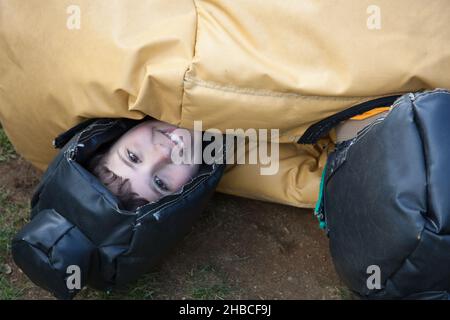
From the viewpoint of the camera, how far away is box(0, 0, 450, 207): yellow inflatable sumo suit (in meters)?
1.39

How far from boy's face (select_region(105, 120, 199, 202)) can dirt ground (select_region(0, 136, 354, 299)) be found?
0.84 feet

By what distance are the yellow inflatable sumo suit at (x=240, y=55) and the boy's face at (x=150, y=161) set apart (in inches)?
4.1

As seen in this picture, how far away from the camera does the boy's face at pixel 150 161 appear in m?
1.52

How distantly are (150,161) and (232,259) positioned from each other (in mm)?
392

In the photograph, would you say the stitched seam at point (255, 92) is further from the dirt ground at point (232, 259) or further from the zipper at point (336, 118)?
the dirt ground at point (232, 259)

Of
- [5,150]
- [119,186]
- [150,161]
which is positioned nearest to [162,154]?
[150,161]

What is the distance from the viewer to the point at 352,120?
4.94 ft

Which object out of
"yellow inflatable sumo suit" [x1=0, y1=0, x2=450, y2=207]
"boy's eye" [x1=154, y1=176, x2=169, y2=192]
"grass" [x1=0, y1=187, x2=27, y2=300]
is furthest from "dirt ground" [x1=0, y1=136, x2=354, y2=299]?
"yellow inflatable sumo suit" [x1=0, y1=0, x2=450, y2=207]

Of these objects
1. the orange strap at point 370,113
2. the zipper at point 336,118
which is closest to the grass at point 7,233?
the zipper at point 336,118

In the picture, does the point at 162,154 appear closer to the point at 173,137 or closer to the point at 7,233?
the point at 173,137

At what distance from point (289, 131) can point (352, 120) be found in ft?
0.54

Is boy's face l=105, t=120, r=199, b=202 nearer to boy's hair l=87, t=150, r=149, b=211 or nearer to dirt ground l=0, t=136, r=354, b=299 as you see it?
boy's hair l=87, t=150, r=149, b=211
